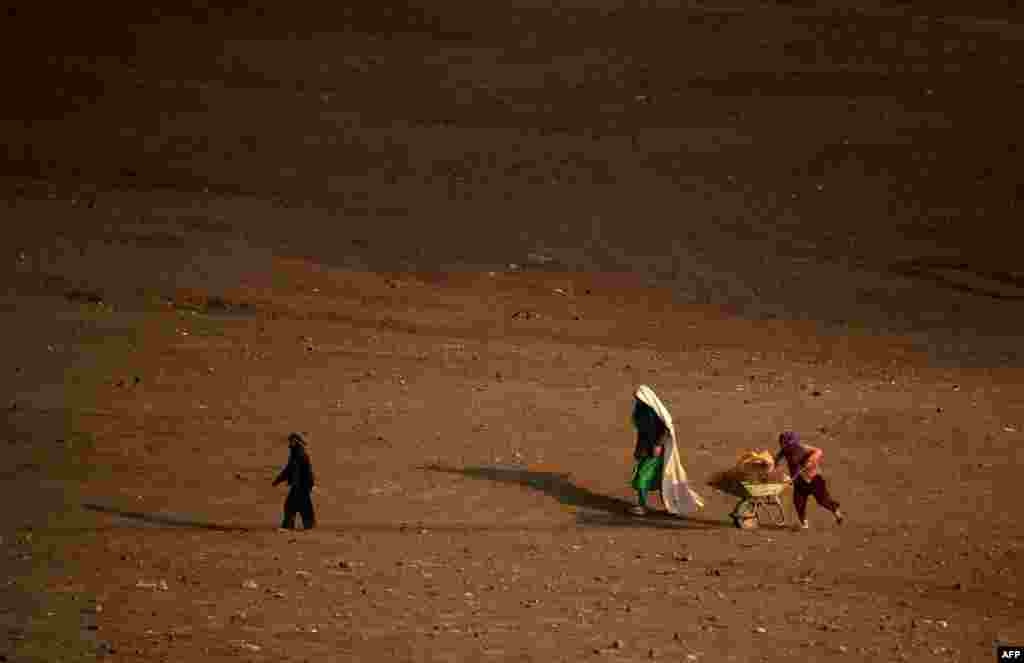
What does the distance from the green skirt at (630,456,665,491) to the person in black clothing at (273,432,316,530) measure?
2.95 meters

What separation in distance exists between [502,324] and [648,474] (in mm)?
8415

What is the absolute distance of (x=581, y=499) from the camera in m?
18.0

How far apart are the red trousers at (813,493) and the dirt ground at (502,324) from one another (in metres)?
0.30

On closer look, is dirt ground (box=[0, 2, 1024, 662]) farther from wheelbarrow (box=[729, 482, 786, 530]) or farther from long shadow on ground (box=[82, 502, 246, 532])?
wheelbarrow (box=[729, 482, 786, 530])

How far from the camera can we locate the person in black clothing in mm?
15930

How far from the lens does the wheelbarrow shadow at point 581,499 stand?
56.6 ft

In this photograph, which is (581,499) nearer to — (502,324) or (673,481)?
(673,481)

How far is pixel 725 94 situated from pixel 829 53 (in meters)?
4.05

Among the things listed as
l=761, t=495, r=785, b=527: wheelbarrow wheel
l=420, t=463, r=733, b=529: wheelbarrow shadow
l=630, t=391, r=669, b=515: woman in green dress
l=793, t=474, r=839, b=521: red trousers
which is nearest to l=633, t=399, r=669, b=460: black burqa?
l=630, t=391, r=669, b=515: woman in green dress

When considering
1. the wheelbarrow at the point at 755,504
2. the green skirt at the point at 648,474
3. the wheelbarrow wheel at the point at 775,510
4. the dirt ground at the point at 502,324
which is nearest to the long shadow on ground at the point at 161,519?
the dirt ground at the point at 502,324

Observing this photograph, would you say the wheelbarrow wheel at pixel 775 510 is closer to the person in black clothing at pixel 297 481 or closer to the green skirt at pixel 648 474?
the green skirt at pixel 648 474

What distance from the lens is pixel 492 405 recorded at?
20969 mm

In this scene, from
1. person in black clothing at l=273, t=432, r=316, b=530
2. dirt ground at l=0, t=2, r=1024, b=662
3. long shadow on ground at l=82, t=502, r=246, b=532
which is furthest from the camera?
long shadow on ground at l=82, t=502, r=246, b=532

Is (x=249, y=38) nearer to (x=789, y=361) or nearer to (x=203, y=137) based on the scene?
(x=203, y=137)
